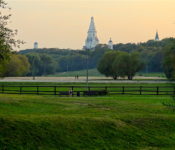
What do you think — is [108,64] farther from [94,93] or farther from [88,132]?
[88,132]

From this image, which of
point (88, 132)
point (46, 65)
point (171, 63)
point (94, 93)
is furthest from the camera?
point (46, 65)

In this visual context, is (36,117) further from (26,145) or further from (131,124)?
(131,124)

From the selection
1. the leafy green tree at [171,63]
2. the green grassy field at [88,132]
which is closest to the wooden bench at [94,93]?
the leafy green tree at [171,63]

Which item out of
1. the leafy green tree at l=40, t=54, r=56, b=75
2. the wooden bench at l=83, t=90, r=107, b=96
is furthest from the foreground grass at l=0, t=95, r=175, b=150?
the leafy green tree at l=40, t=54, r=56, b=75

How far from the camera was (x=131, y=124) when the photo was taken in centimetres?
2108

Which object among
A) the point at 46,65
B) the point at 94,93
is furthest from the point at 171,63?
the point at 46,65

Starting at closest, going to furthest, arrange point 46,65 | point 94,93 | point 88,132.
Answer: point 88,132, point 94,93, point 46,65

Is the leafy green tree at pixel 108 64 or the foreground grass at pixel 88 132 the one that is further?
the leafy green tree at pixel 108 64

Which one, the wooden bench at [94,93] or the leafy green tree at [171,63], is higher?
the leafy green tree at [171,63]

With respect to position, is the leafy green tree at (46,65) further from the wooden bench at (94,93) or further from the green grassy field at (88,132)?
the green grassy field at (88,132)

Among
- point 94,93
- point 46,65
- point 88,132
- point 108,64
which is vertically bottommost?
point 88,132

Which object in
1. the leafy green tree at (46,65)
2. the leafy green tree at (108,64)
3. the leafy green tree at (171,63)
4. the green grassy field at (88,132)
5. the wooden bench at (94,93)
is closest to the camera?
the green grassy field at (88,132)

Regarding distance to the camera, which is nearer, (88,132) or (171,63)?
(88,132)

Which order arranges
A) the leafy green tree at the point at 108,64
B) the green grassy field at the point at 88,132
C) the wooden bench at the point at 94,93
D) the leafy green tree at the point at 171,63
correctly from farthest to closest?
1. the leafy green tree at the point at 108,64
2. the wooden bench at the point at 94,93
3. the leafy green tree at the point at 171,63
4. the green grassy field at the point at 88,132
